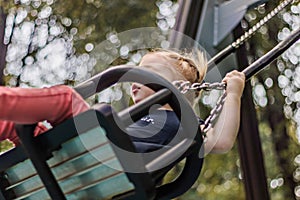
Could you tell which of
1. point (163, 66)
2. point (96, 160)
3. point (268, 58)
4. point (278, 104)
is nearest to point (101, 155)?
point (96, 160)

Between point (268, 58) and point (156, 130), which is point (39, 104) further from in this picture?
point (268, 58)

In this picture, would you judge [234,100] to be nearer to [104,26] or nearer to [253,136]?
[253,136]

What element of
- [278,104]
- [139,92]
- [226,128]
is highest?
[139,92]

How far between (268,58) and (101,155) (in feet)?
1.95

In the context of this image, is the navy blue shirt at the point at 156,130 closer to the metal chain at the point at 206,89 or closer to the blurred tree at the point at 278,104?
the metal chain at the point at 206,89

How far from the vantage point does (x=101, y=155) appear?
80cm

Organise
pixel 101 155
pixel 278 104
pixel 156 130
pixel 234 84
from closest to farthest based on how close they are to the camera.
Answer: pixel 101 155 → pixel 156 130 → pixel 234 84 → pixel 278 104

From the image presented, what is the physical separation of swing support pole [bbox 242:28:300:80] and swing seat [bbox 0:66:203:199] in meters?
0.38

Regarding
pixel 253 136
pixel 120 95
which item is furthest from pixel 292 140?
pixel 120 95

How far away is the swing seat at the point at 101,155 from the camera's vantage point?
78 cm

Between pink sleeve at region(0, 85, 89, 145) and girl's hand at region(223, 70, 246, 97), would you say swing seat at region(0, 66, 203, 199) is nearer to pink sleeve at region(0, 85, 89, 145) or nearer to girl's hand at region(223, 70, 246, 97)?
pink sleeve at region(0, 85, 89, 145)

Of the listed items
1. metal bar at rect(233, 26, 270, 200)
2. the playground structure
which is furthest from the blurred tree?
the playground structure

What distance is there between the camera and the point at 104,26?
2.77 metres

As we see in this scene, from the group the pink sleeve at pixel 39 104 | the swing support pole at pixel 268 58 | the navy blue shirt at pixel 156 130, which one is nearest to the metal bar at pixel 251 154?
the swing support pole at pixel 268 58
